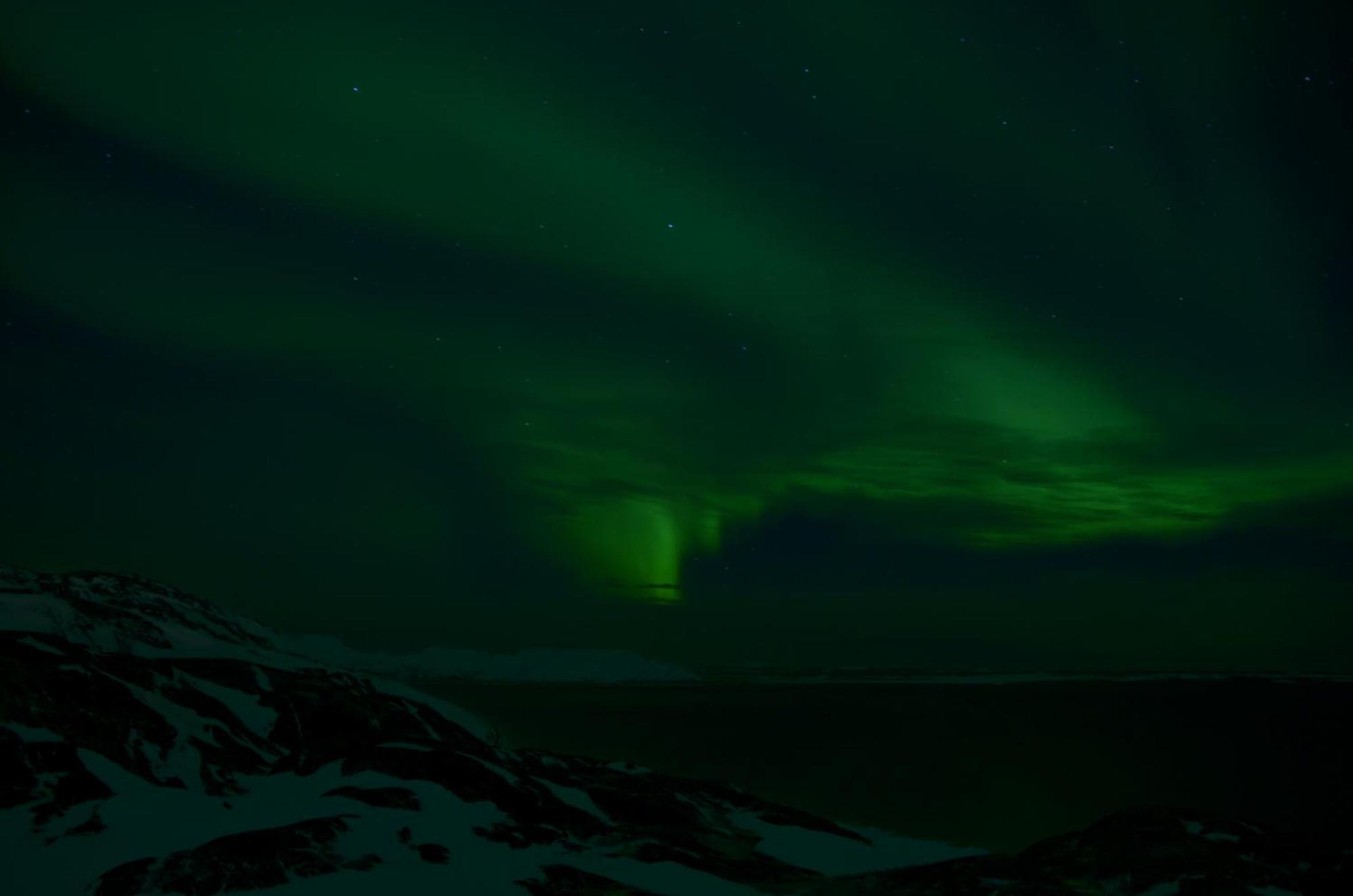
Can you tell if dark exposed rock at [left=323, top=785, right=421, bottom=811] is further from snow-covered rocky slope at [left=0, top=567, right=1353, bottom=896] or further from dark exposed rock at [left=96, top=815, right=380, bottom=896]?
dark exposed rock at [left=96, top=815, right=380, bottom=896]

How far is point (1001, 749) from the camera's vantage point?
2098 inches

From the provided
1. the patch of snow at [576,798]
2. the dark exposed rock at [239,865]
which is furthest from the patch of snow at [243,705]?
the dark exposed rock at [239,865]

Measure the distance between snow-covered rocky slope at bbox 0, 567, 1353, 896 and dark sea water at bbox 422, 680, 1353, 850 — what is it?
11.6 metres

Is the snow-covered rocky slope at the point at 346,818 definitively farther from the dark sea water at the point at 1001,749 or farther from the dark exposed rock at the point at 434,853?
the dark sea water at the point at 1001,749

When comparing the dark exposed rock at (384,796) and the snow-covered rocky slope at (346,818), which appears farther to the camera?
the dark exposed rock at (384,796)

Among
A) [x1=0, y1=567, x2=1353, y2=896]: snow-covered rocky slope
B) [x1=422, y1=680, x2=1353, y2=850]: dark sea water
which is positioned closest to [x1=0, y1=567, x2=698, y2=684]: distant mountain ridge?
[x1=0, y1=567, x2=1353, y2=896]: snow-covered rocky slope

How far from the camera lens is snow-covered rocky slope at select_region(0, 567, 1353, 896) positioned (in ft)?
52.6

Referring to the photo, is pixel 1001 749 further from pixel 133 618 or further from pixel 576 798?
pixel 133 618

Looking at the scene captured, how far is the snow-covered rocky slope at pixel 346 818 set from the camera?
631 inches

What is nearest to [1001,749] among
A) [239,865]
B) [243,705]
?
[243,705]

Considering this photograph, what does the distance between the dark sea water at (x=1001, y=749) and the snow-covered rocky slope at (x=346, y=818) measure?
11.6 m

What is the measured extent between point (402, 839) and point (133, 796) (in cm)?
502

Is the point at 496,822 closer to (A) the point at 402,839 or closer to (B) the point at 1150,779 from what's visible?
(A) the point at 402,839

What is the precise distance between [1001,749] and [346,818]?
4375cm
